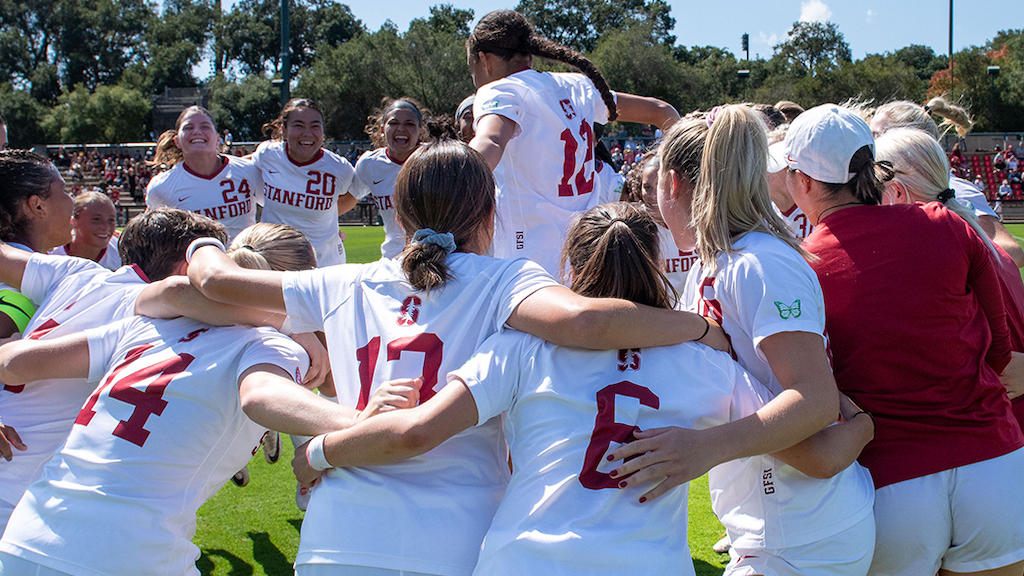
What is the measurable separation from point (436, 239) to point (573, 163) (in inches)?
97.8

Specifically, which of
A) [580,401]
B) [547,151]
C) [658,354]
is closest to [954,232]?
[658,354]

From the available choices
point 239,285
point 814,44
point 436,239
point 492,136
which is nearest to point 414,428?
point 436,239

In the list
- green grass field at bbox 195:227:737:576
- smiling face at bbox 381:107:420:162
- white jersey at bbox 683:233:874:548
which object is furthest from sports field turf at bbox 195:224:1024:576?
smiling face at bbox 381:107:420:162

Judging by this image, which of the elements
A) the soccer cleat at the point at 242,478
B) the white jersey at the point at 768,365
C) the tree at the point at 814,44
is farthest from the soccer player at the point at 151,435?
the tree at the point at 814,44

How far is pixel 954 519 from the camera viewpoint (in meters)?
2.34

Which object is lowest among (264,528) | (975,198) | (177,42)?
(264,528)

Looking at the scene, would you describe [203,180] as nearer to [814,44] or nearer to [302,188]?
[302,188]

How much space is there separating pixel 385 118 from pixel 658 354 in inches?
224

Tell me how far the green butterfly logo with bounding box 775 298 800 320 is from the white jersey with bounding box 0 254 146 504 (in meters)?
2.32

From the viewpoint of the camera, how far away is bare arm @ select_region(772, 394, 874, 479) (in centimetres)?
216

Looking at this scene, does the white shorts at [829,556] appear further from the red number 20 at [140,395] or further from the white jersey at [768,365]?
the red number 20 at [140,395]

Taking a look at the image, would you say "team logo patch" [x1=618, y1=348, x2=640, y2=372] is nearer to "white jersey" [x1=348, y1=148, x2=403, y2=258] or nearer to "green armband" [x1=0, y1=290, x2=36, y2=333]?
"green armband" [x1=0, y1=290, x2=36, y2=333]

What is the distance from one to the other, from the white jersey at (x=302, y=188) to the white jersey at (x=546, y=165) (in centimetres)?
308

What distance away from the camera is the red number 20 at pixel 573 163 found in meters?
4.52
